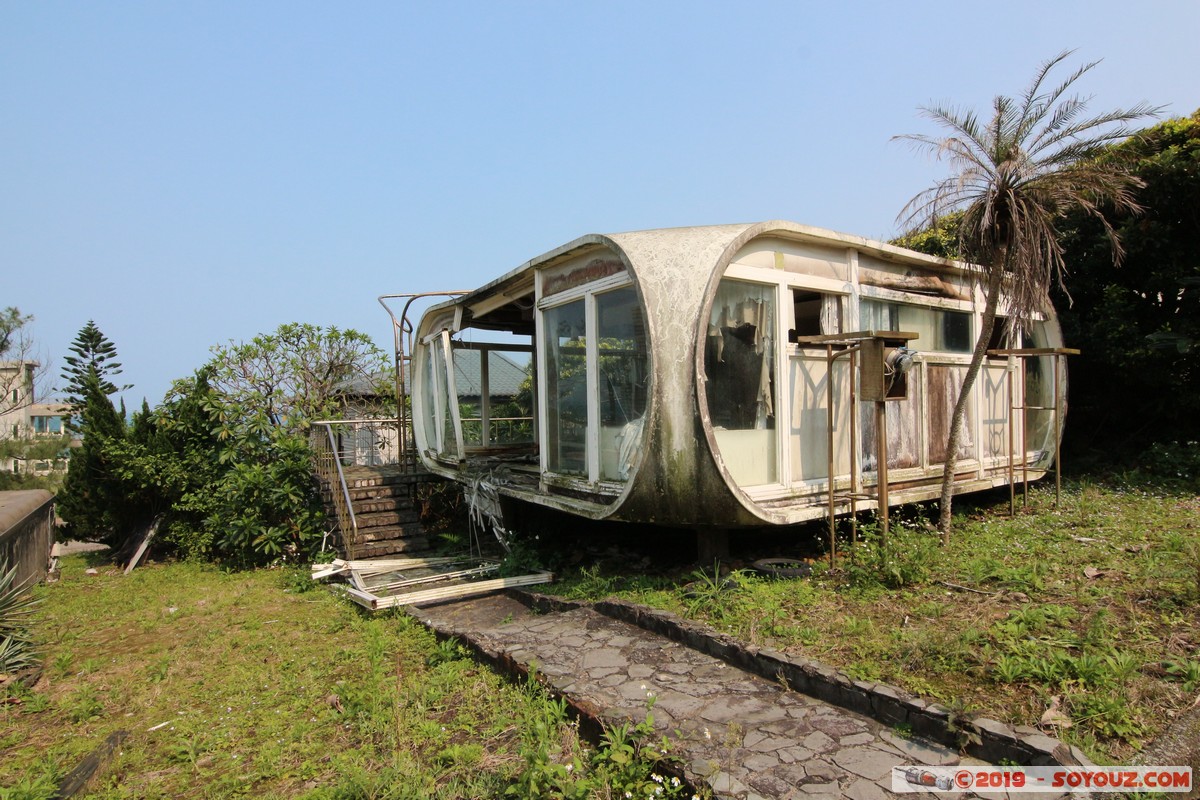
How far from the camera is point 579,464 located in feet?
22.4

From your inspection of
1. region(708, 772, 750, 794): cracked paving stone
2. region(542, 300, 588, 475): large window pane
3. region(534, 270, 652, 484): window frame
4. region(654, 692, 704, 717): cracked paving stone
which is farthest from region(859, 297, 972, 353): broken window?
region(708, 772, 750, 794): cracked paving stone

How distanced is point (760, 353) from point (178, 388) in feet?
35.1

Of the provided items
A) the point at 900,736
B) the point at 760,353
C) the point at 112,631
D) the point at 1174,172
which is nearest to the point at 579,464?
the point at 760,353

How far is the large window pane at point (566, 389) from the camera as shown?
21.9 ft

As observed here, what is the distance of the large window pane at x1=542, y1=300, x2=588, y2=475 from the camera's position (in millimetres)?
6684

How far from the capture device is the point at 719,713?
12.6 feet

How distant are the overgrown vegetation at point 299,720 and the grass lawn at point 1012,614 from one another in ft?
5.00

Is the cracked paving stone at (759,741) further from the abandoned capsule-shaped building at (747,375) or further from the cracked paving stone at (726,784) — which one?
the abandoned capsule-shaped building at (747,375)

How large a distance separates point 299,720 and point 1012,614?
468cm

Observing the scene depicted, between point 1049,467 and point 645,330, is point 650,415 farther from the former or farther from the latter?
point 1049,467

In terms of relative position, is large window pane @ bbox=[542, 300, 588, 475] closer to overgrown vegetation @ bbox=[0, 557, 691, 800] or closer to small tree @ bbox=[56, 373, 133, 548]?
overgrown vegetation @ bbox=[0, 557, 691, 800]

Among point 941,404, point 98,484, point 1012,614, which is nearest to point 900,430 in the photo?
point 941,404

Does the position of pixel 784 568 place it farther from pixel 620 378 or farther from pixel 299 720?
pixel 299 720

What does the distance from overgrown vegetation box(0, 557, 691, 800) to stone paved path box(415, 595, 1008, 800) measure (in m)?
0.23
